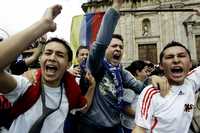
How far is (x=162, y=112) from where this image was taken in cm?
306

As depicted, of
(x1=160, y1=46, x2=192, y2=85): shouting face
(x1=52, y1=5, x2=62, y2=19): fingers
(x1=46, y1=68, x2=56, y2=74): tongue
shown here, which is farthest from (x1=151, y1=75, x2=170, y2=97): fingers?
(x1=52, y1=5, x2=62, y2=19): fingers

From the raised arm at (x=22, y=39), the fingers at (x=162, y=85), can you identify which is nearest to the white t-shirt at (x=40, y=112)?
the raised arm at (x=22, y=39)

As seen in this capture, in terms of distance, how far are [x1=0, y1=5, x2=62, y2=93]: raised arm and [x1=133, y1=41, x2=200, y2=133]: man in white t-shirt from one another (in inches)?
53.0

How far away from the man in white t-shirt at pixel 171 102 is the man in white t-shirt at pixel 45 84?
53 cm

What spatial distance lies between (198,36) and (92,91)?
78.2 ft

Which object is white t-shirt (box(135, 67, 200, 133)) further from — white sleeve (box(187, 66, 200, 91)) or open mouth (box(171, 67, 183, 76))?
white sleeve (box(187, 66, 200, 91))

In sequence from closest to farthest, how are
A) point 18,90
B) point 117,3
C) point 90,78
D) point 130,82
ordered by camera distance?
point 18,90
point 117,3
point 90,78
point 130,82

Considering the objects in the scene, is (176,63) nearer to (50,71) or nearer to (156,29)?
(50,71)

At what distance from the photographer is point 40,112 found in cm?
250

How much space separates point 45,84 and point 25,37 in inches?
36.4

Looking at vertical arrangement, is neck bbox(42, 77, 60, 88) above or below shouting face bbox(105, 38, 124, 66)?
below

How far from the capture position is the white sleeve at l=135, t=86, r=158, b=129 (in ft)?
9.85

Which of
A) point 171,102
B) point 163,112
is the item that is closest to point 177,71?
point 171,102

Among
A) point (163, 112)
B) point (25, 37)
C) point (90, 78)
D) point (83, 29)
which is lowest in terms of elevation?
point (163, 112)
